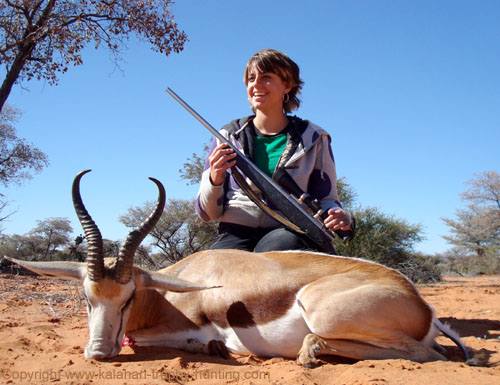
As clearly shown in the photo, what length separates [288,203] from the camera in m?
4.16

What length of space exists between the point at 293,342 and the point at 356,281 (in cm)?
63

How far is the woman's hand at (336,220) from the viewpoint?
3.97 meters

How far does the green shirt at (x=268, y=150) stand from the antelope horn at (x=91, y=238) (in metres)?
1.79

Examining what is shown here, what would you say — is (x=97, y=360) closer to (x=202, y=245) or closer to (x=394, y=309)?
(x=394, y=309)

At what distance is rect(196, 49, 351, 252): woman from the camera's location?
4430 mm

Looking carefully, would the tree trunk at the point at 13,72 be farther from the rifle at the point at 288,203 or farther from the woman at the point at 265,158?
the rifle at the point at 288,203

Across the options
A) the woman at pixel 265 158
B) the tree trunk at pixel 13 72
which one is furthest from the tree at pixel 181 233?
the woman at pixel 265 158

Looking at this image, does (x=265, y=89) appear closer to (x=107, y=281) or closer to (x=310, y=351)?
(x=107, y=281)

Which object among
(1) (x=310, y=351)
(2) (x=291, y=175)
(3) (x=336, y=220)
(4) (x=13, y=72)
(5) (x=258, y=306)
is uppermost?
(4) (x=13, y=72)

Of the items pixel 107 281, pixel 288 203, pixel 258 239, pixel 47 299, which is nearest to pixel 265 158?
pixel 288 203

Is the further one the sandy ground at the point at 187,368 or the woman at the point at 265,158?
the woman at the point at 265,158

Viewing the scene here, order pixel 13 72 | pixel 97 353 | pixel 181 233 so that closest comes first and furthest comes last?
pixel 97 353 < pixel 13 72 < pixel 181 233

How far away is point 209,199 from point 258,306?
139cm

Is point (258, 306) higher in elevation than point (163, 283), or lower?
lower
